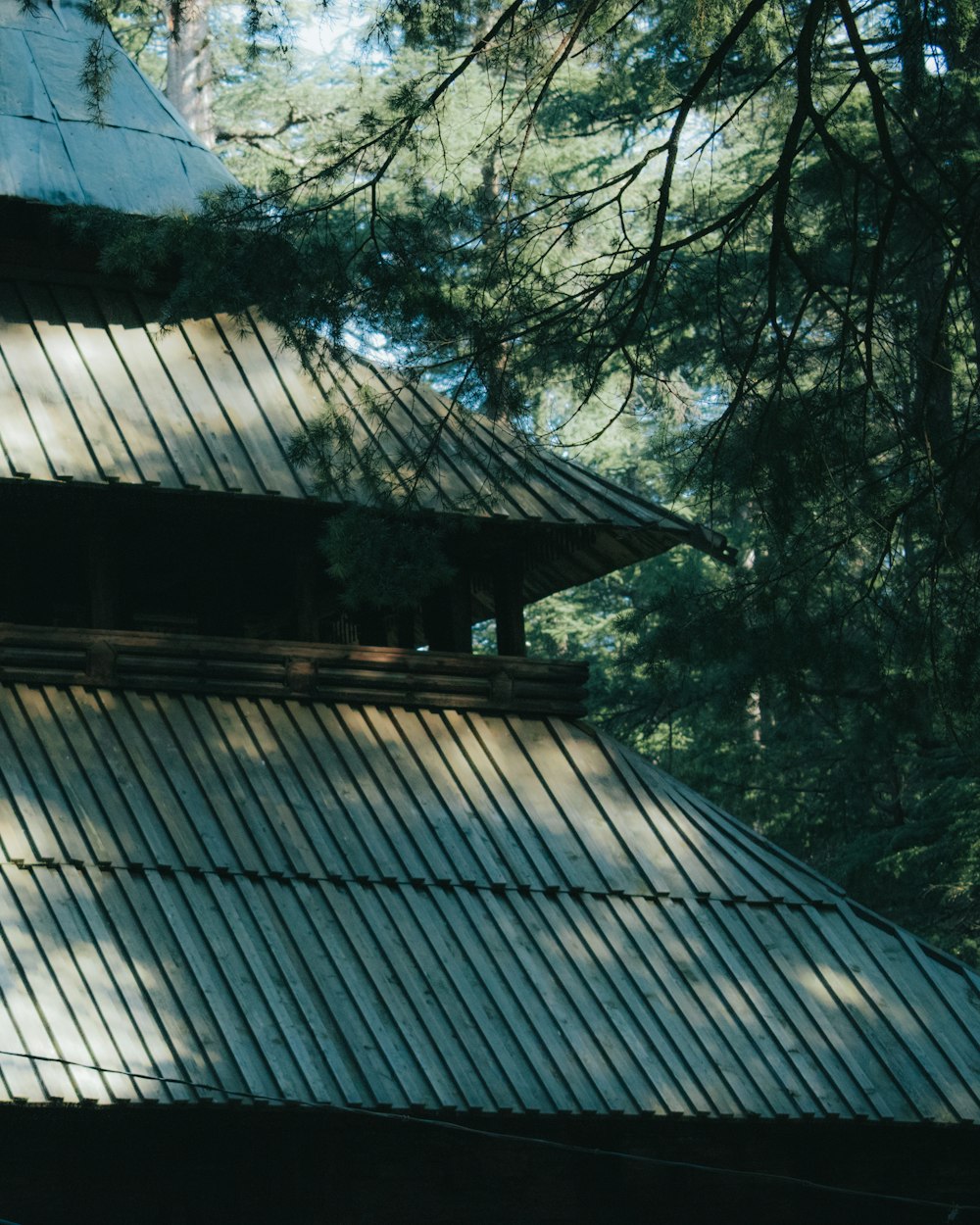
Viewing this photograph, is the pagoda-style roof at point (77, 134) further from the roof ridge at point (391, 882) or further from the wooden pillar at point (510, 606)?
the roof ridge at point (391, 882)

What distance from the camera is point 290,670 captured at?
10.2 metres

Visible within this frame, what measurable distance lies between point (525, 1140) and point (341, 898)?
5.43 ft

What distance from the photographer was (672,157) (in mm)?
7688

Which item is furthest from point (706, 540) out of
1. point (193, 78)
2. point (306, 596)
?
point (193, 78)

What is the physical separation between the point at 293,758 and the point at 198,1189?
249 cm

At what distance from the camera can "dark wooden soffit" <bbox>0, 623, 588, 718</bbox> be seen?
9.68 meters

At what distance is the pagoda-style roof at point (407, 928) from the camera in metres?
7.91

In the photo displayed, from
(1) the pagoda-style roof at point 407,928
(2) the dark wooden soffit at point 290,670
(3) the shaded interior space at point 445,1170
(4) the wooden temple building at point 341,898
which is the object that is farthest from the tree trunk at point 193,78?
(3) the shaded interior space at point 445,1170

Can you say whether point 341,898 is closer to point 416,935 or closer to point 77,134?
point 416,935

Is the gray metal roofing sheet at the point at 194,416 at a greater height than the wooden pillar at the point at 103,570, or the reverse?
the gray metal roofing sheet at the point at 194,416

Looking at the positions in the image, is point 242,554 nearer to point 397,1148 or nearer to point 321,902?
point 321,902

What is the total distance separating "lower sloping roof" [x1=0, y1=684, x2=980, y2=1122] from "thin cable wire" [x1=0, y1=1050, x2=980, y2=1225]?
0.03 metres

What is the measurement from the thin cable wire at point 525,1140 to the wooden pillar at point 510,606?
3.41 m

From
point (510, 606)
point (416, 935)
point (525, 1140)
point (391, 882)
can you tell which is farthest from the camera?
point (510, 606)
